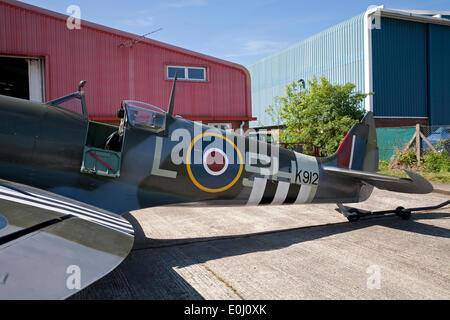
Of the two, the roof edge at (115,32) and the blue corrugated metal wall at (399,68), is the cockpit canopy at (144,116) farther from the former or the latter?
the blue corrugated metal wall at (399,68)

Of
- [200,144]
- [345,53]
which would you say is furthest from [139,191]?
[345,53]

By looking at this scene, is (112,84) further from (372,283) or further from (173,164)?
(372,283)

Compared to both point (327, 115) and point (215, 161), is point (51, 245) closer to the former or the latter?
point (215, 161)

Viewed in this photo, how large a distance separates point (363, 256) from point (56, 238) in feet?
11.4

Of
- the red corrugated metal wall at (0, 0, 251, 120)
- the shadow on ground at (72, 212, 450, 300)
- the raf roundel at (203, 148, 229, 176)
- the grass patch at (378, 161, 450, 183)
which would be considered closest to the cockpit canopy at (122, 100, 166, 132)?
the raf roundel at (203, 148, 229, 176)

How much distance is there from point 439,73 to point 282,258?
74.6ft

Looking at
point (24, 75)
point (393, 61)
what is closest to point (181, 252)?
point (24, 75)

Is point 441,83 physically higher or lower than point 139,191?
higher

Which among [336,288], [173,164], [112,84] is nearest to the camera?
[336,288]

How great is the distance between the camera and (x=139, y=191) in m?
4.24

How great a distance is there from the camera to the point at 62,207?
10.00 ft

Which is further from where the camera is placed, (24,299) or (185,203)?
(185,203)

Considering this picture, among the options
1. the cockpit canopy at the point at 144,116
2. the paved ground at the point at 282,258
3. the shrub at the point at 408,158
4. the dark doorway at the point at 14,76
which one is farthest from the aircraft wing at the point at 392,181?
the dark doorway at the point at 14,76
